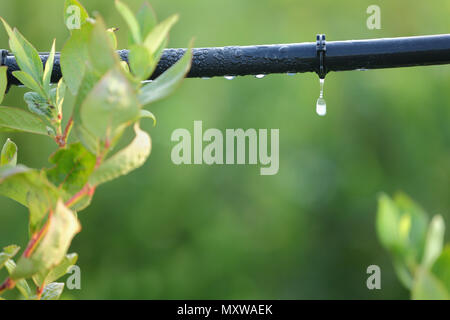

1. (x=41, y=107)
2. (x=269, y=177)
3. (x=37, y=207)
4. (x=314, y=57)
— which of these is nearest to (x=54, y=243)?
(x=37, y=207)

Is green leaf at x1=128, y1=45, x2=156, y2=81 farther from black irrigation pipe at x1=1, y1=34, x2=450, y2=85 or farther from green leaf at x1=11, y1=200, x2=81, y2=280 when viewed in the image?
black irrigation pipe at x1=1, y1=34, x2=450, y2=85

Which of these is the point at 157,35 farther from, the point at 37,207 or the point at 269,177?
the point at 269,177

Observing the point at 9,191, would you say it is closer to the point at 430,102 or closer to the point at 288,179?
the point at 288,179

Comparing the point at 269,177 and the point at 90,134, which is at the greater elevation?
the point at 269,177

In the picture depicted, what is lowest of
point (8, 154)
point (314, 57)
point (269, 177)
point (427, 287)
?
point (427, 287)

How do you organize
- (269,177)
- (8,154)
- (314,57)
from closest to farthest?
1. (8,154)
2. (314,57)
3. (269,177)

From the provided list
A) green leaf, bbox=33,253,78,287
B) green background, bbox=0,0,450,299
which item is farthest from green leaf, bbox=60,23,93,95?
green background, bbox=0,0,450,299

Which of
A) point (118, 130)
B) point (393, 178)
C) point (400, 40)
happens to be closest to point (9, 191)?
point (118, 130)
